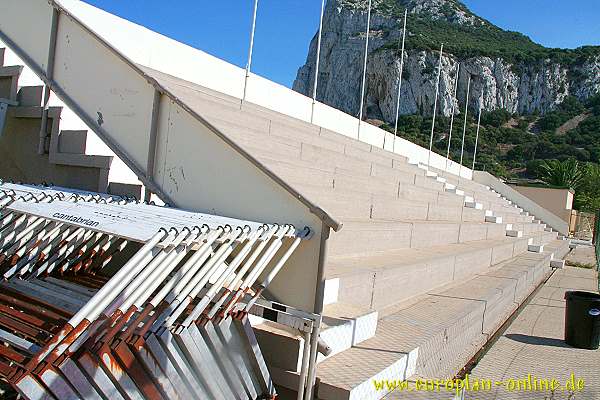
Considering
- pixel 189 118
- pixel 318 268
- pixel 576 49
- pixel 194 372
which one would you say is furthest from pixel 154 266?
pixel 576 49

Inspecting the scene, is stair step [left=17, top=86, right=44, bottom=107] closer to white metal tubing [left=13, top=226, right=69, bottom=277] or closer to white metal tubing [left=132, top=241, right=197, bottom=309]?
white metal tubing [left=13, top=226, right=69, bottom=277]

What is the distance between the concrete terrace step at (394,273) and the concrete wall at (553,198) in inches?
1011

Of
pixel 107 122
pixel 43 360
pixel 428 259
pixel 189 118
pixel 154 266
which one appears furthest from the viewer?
pixel 428 259

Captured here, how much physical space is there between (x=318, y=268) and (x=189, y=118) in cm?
164

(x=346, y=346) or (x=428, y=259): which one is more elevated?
(x=428, y=259)

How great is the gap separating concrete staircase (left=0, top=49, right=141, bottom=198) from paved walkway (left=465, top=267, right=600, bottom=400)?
3391 millimetres

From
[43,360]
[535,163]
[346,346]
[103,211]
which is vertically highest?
[535,163]

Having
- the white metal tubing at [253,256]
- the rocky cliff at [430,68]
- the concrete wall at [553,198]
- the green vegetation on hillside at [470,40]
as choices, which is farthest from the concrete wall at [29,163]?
the green vegetation on hillside at [470,40]

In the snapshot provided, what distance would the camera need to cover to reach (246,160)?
3.52 metres

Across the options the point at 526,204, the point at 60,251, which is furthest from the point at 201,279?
the point at 526,204

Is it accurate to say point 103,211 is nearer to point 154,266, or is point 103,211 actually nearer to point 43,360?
point 154,266

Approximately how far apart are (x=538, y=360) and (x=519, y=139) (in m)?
72.2

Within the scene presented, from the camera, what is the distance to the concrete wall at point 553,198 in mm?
30000

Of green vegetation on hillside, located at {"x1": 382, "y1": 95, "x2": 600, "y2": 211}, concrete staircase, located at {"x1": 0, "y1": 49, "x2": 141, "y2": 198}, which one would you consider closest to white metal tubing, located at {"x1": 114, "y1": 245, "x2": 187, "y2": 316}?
concrete staircase, located at {"x1": 0, "y1": 49, "x2": 141, "y2": 198}
